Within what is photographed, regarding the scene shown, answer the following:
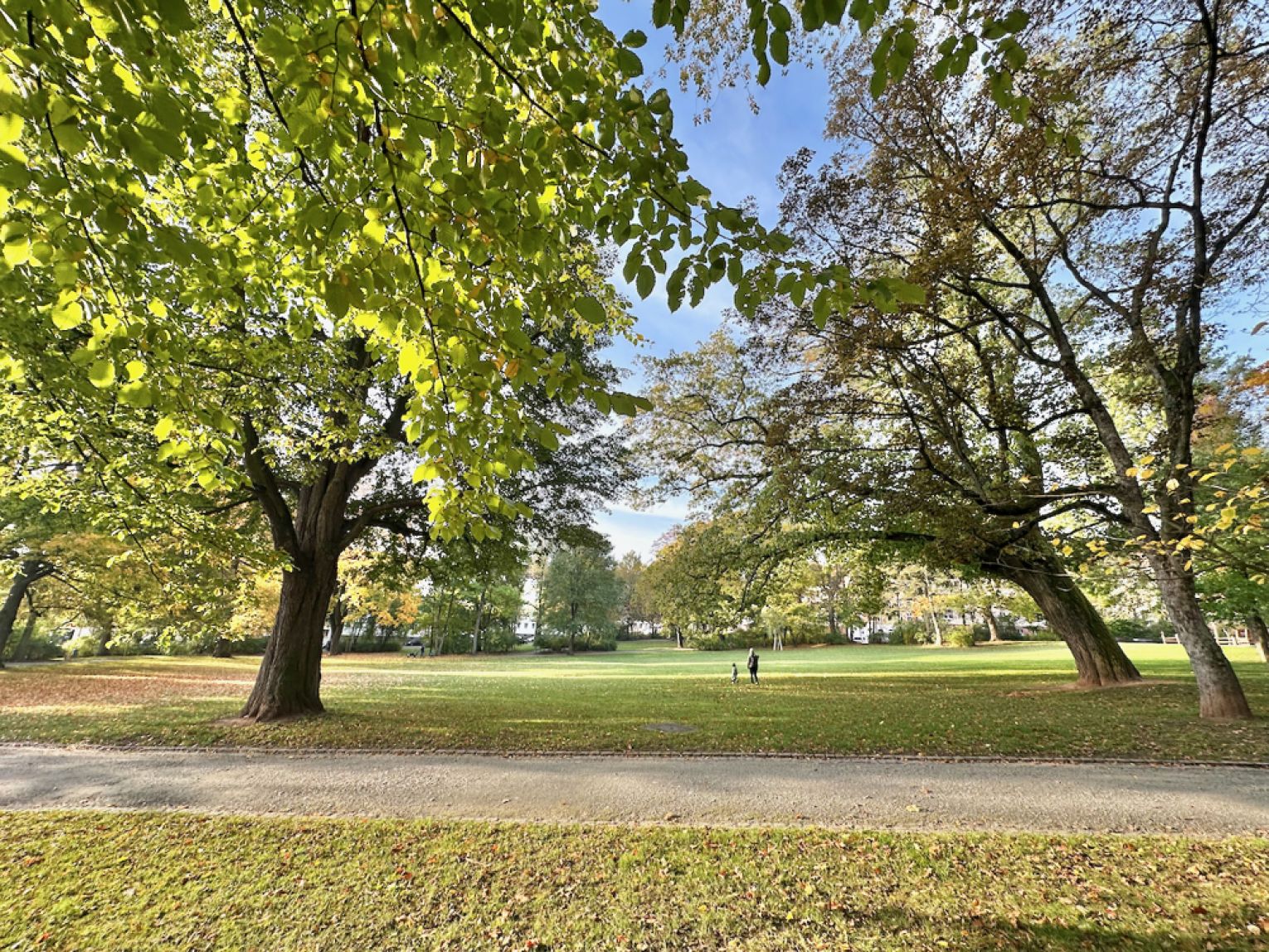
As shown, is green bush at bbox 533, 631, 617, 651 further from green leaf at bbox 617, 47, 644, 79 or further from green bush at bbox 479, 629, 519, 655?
green leaf at bbox 617, 47, 644, 79

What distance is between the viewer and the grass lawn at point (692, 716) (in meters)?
8.36

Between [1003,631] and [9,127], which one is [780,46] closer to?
[9,127]

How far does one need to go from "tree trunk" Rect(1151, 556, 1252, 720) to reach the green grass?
616cm

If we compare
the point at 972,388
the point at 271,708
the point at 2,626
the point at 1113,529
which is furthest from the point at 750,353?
the point at 2,626

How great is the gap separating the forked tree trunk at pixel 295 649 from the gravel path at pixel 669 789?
2.26 metres

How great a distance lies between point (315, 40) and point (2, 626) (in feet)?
98.3

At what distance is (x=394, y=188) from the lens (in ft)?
7.15

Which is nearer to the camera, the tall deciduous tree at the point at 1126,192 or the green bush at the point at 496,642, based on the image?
the tall deciduous tree at the point at 1126,192

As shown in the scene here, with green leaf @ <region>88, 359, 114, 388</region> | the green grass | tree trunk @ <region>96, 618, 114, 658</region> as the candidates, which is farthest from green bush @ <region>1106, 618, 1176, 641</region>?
tree trunk @ <region>96, 618, 114, 658</region>

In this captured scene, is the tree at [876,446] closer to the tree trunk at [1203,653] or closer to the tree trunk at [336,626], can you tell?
the tree trunk at [1203,653]

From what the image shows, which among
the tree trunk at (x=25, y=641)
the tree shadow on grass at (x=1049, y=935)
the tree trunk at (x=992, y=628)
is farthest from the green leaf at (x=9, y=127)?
the tree trunk at (x=992, y=628)

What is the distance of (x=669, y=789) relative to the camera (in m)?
6.38

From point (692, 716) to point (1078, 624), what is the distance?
10814 millimetres

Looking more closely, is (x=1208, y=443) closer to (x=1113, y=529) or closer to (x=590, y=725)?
(x=1113, y=529)
